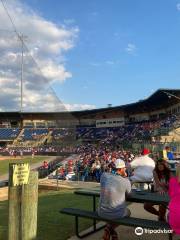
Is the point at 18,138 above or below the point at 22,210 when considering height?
above

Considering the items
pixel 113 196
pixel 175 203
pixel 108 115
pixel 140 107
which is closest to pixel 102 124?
pixel 108 115

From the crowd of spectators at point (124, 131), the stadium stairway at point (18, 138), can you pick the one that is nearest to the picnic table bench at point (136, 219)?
the crowd of spectators at point (124, 131)

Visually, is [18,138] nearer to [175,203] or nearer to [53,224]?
[53,224]

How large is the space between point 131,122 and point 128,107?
3041 millimetres

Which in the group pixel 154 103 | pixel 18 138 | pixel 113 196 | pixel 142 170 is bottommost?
pixel 113 196

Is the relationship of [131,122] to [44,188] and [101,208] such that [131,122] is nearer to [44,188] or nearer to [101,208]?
[44,188]

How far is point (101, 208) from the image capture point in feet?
A: 18.8

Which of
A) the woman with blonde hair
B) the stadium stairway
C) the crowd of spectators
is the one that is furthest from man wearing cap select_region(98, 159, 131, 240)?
the stadium stairway

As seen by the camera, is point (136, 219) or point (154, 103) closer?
point (136, 219)

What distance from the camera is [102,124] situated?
67250 mm

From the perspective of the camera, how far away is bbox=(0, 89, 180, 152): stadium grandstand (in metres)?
43.2

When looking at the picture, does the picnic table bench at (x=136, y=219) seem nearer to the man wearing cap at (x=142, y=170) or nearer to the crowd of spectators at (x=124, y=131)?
the man wearing cap at (x=142, y=170)

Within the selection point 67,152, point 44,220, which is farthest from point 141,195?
point 67,152

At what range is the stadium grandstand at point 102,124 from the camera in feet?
142
